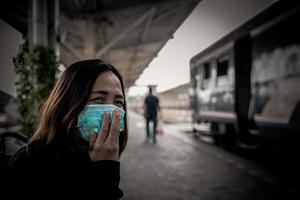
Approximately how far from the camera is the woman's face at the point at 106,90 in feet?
4.90

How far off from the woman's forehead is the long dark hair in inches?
1.0

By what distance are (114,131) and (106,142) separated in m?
0.07

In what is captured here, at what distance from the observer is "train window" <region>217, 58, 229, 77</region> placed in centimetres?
750

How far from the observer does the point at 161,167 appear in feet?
19.0

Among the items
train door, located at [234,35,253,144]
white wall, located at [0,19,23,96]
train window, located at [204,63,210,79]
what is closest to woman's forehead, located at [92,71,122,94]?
white wall, located at [0,19,23,96]

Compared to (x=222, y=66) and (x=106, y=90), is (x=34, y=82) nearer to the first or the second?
(x=222, y=66)

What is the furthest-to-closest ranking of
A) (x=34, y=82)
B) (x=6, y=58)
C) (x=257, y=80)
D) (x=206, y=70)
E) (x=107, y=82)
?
(x=206, y=70), (x=34, y=82), (x=257, y=80), (x=6, y=58), (x=107, y=82)

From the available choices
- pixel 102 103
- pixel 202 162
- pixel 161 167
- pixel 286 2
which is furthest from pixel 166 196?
pixel 286 2

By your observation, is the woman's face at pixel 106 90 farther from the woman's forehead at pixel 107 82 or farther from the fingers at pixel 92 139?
the fingers at pixel 92 139

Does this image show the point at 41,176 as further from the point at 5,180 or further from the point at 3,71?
the point at 3,71

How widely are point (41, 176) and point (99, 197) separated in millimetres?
290

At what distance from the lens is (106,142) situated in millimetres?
1319

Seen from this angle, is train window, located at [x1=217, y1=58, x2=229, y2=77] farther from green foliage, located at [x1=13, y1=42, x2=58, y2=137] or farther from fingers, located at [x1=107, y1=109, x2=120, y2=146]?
fingers, located at [x1=107, y1=109, x2=120, y2=146]

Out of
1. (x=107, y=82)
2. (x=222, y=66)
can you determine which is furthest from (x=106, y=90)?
(x=222, y=66)
